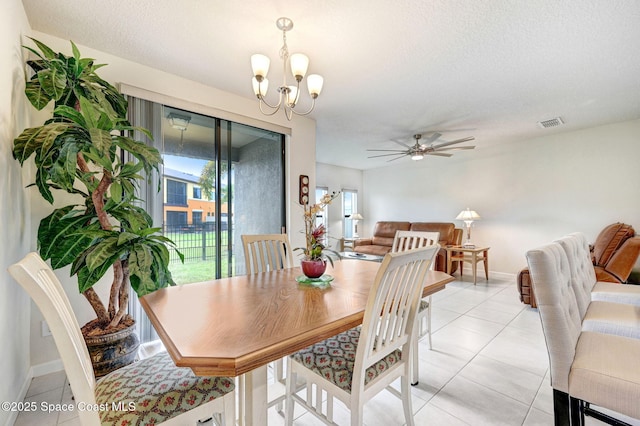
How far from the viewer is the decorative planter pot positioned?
1590mm

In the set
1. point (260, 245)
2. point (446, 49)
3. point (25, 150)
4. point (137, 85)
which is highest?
point (446, 49)

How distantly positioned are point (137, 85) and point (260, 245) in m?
1.87

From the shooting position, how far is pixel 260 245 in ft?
6.91

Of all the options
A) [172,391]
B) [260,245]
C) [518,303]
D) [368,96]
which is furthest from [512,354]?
[368,96]

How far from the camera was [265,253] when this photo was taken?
217 cm

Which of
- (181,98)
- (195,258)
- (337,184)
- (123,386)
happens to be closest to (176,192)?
(195,258)

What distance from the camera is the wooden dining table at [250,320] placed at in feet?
2.60

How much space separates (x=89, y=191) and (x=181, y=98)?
55.4 inches

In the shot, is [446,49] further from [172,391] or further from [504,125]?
[172,391]

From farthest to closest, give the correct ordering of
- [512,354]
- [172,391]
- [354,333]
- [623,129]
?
[623,129]
[512,354]
[354,333]
[172,391]

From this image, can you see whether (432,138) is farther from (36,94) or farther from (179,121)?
(36,94)

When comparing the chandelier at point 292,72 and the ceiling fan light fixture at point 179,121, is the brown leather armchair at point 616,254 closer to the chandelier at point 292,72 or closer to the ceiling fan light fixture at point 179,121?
the chandelier at point 292,72

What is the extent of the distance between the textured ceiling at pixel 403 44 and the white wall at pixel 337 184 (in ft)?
11.1

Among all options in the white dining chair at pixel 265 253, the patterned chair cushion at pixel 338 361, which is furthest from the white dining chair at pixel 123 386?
the white dining chair at pixel 265 253
